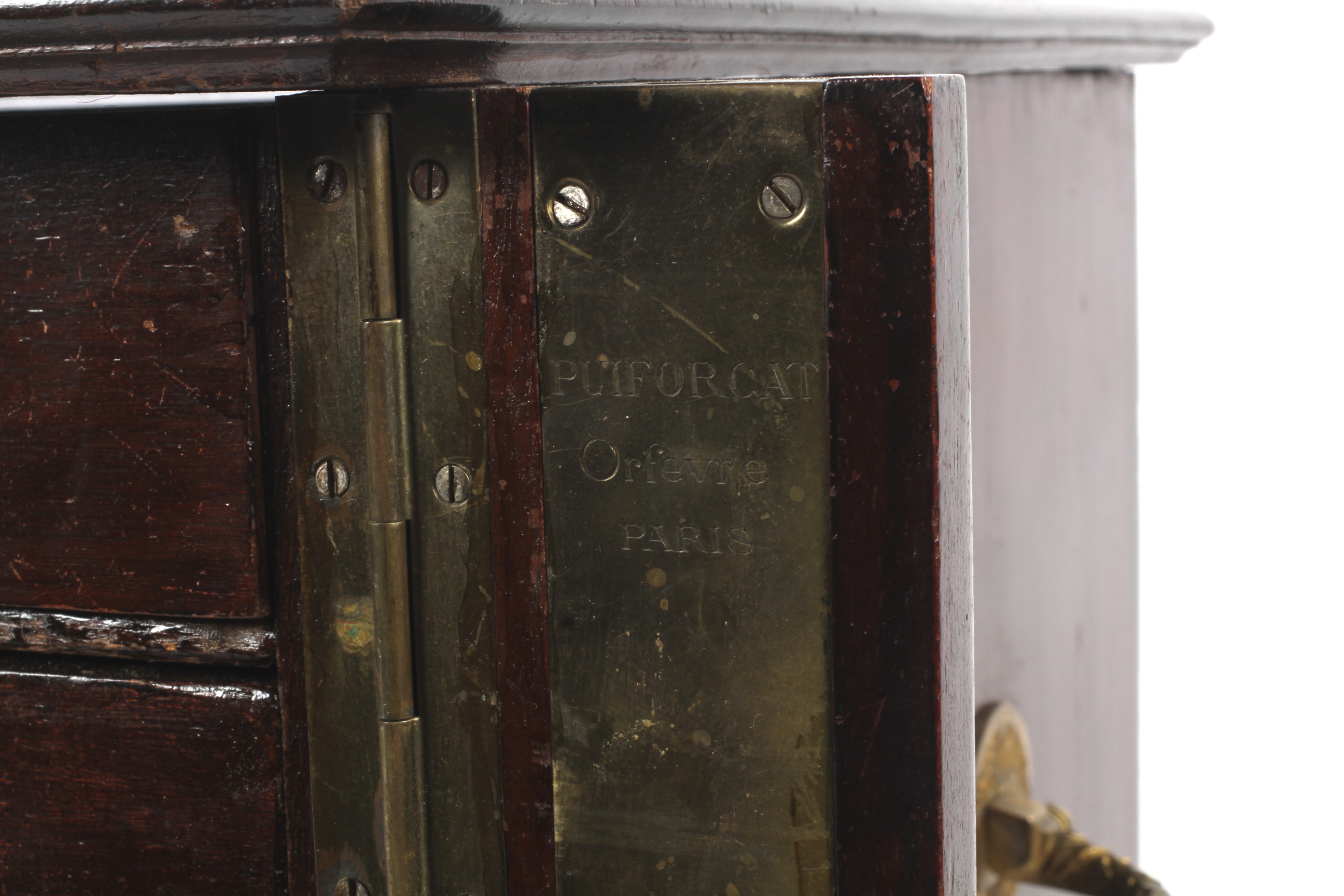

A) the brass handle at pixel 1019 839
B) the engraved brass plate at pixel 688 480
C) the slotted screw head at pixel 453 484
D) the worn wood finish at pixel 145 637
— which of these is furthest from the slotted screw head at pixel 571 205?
the brass handle at pixel 1019 839

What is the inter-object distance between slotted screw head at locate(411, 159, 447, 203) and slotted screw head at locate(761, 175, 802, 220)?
5.2 inches

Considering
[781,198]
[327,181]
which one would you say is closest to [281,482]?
[327,181]

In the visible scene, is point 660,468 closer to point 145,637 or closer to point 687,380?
point 687,380

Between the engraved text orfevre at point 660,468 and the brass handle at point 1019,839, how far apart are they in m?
0.41

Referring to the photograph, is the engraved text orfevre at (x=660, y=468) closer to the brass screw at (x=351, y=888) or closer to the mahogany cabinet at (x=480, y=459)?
the mahogany cabinet at (x=480, y=459)

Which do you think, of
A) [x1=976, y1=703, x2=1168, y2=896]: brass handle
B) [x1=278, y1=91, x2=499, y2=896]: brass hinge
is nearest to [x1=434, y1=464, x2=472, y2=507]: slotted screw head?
[x1=278, y1=91, x2=499, y2=896]: brass hinge

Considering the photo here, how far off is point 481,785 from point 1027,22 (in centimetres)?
59

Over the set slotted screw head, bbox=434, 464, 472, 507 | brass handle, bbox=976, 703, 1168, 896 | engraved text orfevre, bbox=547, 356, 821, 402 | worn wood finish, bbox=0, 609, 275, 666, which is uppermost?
engraved text orfevre, bbox=547, 356, 821, 402

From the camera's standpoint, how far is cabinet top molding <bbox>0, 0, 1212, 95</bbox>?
0.55 metres

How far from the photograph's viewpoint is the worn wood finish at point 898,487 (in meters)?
0.57

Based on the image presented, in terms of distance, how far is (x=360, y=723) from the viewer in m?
0.66

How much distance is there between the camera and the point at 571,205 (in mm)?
612

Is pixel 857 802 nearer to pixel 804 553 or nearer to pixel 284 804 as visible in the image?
pixel 804 553

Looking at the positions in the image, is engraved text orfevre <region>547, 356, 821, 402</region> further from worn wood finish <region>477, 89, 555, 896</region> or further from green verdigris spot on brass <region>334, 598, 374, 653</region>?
green verdigris spot on brass <region>334, 598, 374, 653</region>
